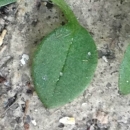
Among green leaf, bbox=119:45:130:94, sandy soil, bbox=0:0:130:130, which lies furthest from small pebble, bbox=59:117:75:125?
green leaf, bbox=119:45:130:94

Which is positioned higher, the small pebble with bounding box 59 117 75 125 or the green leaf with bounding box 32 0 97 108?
the green leaf with bounding box 32 0 97 108

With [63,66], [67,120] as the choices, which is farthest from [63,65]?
[67,120]

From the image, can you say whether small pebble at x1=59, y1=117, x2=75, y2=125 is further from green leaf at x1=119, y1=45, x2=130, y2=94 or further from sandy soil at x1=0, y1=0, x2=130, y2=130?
green leaf at x1=119, y1=45, x2=130, y2=94

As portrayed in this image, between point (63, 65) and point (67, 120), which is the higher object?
point (63, 65)

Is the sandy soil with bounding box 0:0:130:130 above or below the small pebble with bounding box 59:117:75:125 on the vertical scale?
above

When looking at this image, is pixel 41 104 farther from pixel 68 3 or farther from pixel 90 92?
pixel 68 3

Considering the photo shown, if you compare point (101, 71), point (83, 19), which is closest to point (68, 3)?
point (83, 19)

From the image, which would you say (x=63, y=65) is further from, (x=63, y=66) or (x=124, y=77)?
(x=124, y=77)
